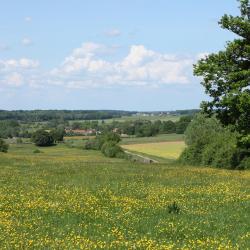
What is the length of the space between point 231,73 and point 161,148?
76.2 m

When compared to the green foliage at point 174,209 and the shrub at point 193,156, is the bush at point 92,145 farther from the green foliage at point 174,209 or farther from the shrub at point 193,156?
the green foliage at point 174,209

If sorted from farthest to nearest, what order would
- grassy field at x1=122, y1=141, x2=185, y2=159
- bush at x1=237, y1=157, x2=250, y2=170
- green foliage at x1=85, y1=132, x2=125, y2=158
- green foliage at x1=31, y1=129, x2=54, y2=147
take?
1. green foliage at x1=31, y1=129, x2=54, y2=147
2. grassy field at x1=122, y1=141, x2=185, y2=159
3. green foliage at x1=85, y1=132, x2=125, y2=158
4. bush at x1=237, y1=157, x2=250, y2=170

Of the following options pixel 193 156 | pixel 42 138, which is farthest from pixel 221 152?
pixel 42 138

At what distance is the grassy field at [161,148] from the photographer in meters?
105

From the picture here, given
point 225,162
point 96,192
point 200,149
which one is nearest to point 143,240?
point 96,192

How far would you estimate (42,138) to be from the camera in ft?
459

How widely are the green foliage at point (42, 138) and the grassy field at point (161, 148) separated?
27.3 m

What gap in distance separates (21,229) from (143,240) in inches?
156

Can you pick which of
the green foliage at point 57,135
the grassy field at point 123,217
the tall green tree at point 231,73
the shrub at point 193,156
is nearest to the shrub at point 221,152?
the shrub at point 193,156

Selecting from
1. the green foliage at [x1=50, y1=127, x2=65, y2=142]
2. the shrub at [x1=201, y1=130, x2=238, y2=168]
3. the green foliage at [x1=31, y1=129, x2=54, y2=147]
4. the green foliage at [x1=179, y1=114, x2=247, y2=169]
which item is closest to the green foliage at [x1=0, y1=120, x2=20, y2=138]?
the green foliage at [x1=50, y1=127, x2=65, y2=142]

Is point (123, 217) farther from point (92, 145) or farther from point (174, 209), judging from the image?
point (92, 145)

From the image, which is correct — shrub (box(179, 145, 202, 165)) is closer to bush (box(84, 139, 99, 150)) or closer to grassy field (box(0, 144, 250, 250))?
grassy field (box(0, 144, 250, 250))

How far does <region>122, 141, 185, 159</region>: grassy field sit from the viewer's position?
105 m

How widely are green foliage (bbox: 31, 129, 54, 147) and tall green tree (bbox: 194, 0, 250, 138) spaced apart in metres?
A: 102
